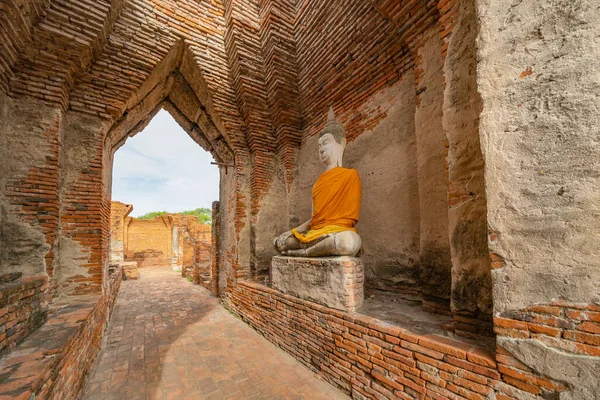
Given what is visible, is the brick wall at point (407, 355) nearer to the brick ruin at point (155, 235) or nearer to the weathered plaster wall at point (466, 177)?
the weathered plaster wall at point (466, 177)

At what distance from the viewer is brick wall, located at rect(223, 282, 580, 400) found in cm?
159

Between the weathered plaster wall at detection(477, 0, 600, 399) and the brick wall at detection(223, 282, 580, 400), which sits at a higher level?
the weathered plaster wall at detection(477, 0, 600, 399)

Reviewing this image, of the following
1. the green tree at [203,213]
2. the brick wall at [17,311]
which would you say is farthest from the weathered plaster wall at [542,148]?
the green tree at [203,213]

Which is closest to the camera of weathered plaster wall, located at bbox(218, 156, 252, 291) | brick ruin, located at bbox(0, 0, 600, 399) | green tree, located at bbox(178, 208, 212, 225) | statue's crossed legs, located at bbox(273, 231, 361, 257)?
brick ruin, located at bbox(0, 0, 600, 399)

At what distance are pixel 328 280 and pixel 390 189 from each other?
172 centimetres

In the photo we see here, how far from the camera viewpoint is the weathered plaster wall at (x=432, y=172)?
9.78ft

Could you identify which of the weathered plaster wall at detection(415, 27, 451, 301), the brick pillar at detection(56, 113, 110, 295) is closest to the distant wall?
the brick pillar at detection(56, 113, 110, 295)

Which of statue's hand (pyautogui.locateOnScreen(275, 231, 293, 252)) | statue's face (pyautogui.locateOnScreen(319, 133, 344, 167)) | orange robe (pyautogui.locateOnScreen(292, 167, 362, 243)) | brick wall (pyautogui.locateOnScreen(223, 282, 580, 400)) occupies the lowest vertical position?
brick wall (pyautogui.locateOnScreen(223, 282, 580, 400))

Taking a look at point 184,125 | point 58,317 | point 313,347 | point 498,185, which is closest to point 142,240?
point 184,125

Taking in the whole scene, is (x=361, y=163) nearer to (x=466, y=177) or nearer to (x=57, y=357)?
(x=466, y=177)

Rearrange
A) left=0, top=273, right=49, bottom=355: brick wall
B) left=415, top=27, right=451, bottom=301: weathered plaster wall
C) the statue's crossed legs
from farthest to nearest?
the statue's crossed legs → left=415, top=27, right=451, bottom=301: weathered plaster wall → left=0, top=273, right=49, bottom=355: brick wall

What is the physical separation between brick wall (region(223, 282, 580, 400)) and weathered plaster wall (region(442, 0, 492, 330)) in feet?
1.54

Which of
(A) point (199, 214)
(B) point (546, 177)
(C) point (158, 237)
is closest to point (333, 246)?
(B) point (546, 177)

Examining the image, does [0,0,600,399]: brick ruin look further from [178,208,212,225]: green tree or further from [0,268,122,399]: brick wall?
[178,208,212,225]: green tree
